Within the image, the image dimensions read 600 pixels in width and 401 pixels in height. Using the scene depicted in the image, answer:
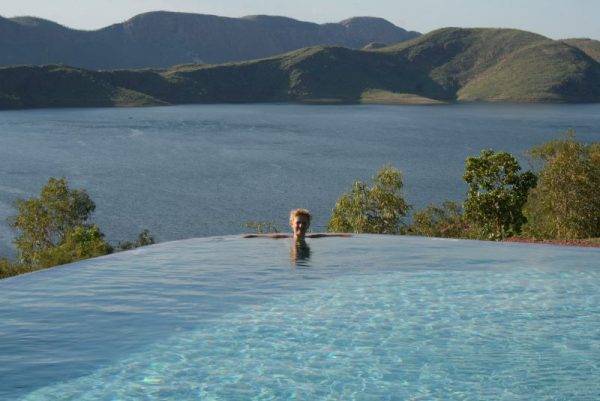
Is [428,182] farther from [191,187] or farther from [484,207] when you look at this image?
[484,207]

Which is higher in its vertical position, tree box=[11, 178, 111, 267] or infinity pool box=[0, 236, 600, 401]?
infinity pool box=[0, 236, 600, 401]

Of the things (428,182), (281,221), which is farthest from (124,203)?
(428,182)

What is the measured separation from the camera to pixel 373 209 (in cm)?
4178

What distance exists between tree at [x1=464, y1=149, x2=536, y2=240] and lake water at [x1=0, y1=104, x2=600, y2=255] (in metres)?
34.1

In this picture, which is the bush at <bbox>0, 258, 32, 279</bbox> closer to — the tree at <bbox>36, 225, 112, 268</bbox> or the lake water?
the tree at <bbox>36, 225, 112, 268</bbox>

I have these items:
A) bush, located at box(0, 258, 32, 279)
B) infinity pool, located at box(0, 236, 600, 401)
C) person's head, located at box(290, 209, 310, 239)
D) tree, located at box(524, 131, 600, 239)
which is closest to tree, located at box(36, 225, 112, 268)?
bush, located at box(0, 258, 32, 279)

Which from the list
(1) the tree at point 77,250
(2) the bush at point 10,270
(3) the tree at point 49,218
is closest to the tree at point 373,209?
(1) the tree at point 77,250

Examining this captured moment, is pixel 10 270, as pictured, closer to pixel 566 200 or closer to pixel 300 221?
pixel 300 221

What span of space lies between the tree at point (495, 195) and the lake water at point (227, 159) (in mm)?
34075

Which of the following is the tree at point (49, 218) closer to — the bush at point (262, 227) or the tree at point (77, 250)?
the tree at point (77, 250)

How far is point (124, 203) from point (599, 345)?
70.4 metres

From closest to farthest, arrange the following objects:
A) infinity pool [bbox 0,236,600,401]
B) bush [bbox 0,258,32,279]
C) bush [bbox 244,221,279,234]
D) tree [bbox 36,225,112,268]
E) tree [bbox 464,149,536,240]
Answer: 1. infinity pool [bbox 0,236,600,401]
2. tree [bbox 36,225,112,268]
3. tree [bbox 464,149,536,240]
4. bush [bbox 0,258,32,279]
5. bush [bbox 244,221,279,234]

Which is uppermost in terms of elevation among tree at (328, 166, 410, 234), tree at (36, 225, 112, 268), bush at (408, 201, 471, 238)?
tree at (328, 166, 410, 234)

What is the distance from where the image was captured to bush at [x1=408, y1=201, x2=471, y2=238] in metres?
43.4
